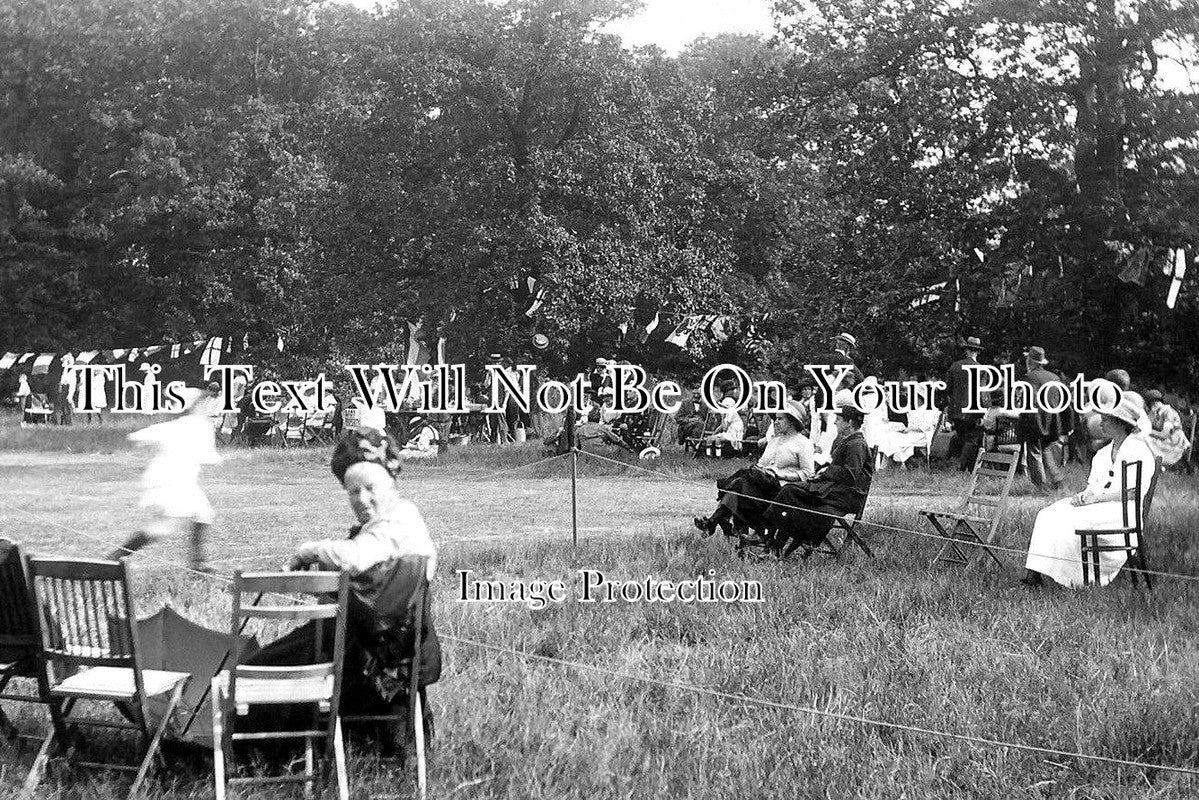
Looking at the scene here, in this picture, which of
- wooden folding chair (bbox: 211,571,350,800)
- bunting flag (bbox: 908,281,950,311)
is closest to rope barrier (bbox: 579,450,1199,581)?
bunting flag (bbox: 908,281,950,311)

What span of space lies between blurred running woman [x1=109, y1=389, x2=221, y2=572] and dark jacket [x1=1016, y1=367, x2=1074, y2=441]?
11.6ft

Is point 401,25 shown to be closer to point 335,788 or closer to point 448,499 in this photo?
point 448,499

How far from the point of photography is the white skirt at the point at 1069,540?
→ 6113 millimetres

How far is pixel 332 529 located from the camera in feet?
18.3

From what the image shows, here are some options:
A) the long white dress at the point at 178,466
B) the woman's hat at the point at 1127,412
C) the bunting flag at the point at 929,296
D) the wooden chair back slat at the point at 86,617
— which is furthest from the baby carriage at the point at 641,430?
the wooden chair back slat at the point at 86,617

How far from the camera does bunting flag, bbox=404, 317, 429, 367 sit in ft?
19.1

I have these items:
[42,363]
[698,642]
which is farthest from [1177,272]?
[42,363]

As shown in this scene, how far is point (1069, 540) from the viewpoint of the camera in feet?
20.6

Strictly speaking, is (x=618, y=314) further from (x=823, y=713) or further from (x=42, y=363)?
(x=42, y=363)

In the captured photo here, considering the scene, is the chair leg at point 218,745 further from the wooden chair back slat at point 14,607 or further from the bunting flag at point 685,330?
the bunting flag at point 685,330

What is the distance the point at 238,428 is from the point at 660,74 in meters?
2.62

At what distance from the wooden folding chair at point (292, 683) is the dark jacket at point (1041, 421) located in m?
3.38

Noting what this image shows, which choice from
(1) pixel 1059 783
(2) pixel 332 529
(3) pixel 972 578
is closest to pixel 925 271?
(3) pixel 972 578

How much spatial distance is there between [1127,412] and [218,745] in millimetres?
4233
